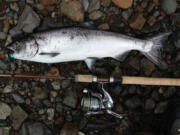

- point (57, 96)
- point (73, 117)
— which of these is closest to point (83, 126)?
point (73, 117)

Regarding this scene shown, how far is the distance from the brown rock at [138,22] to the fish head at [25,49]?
1372 mm

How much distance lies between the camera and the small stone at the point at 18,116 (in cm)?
253

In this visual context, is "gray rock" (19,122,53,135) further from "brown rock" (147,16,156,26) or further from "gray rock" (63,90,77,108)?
"brown rock" (147,16,156,26)

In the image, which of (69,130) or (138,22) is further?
(138,22)

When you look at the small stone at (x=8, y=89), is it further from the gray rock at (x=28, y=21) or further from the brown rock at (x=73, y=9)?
the brown rock at (x=73, y=9)

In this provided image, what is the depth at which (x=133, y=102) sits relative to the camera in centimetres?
256

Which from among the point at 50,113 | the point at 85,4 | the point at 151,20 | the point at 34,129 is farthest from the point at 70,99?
the point at 151,20

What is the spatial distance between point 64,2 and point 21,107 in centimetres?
157

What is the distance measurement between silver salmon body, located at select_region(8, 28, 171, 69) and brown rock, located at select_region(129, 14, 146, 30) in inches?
13.3

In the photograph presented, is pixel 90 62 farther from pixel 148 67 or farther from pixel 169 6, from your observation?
pixel 169 6

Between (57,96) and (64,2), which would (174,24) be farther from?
(57,96)

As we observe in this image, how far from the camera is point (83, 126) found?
257 cm

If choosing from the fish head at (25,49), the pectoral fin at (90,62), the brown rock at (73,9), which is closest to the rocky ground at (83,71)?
the brown rock at (73,9)

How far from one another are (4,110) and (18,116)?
0.21m
